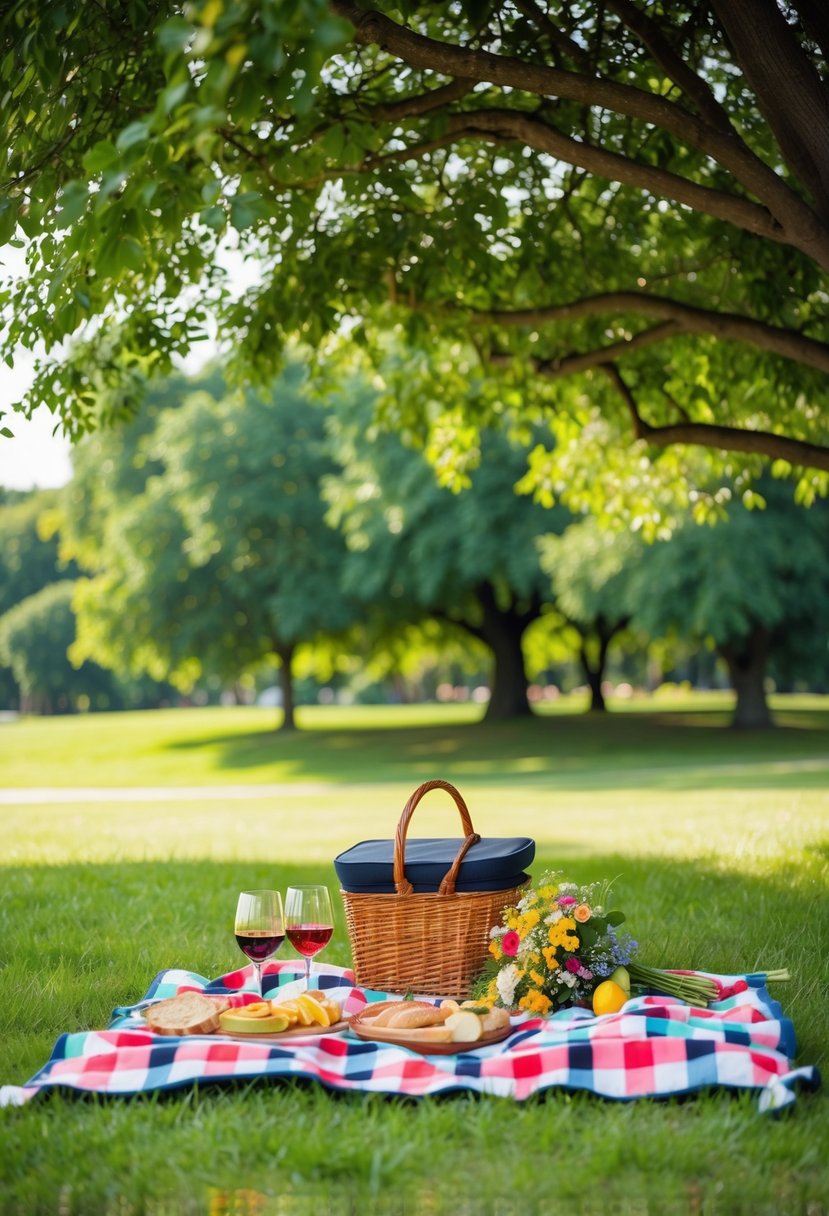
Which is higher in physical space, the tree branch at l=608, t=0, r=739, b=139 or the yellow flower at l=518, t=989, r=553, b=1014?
the tree branch at l=608, t=0, r=739, b=139

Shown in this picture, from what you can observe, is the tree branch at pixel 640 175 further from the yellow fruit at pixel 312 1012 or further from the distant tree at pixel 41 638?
the distant tree at pixel 41 638

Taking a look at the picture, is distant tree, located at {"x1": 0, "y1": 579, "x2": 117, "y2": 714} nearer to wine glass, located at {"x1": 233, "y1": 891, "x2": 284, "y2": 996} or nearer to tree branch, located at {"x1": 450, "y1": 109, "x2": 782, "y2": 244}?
tree branch, located at {"x1": 450, "y1": 109, "x2": 782, "y2": 244}

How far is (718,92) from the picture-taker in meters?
8.08

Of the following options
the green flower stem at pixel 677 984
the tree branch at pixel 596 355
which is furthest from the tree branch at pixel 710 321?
the green flower stem at pixel 677 984

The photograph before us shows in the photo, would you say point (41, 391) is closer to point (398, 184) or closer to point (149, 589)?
point (398, 184)

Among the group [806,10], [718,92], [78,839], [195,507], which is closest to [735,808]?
[78,839]

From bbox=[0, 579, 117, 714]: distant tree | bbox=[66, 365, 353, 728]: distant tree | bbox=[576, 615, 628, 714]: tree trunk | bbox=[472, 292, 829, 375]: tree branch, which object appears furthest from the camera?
bbox=[0, 579, 117, 714]: distant tree

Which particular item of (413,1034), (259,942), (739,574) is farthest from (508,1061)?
(739,574)

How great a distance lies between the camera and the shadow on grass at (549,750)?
2364cm

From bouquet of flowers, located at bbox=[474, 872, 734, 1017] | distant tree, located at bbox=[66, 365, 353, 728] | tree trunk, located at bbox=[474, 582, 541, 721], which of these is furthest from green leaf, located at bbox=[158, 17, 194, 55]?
tree trunk, located at bbox=[474, 582, 541, 721]

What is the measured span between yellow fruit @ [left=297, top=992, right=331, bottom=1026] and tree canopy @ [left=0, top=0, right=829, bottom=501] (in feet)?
8.07

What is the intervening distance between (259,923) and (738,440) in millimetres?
5215

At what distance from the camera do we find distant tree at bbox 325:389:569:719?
2738 centimetres

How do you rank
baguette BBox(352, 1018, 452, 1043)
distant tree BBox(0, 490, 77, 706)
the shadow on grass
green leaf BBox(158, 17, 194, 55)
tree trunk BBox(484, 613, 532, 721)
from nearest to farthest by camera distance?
green leaf BBox(158, 17, 194, 55) → baguette BBox(352, 1018, 452, 1043) → the shadow on grass → tree trunk BBox(484, 613, 532, 721) → distant tree BBox(0, 490, 77, 706)
